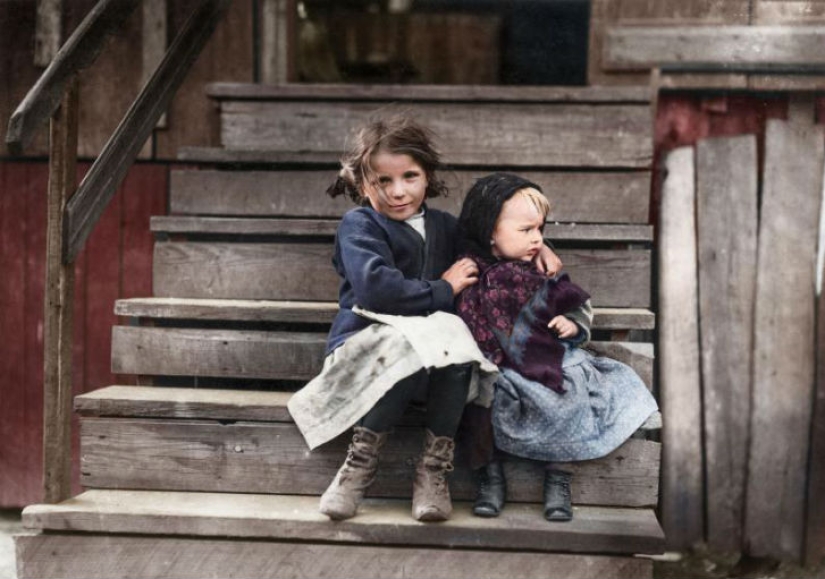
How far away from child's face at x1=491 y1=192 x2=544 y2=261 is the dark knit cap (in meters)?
0.02

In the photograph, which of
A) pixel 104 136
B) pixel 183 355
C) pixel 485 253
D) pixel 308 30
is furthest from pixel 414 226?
pixel 308 30

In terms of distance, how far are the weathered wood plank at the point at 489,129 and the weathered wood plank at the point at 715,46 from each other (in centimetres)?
34

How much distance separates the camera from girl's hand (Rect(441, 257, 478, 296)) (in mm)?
2676

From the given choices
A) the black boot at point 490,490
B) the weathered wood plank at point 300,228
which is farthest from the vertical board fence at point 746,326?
the black boot at point 490,490

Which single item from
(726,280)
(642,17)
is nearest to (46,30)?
(642,17)

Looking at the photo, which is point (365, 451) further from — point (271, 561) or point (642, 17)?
point (642, 17)

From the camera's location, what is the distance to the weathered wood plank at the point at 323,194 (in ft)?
11.4

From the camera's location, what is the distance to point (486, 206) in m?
2.71

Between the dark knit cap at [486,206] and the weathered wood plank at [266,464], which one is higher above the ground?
the dark knit cap at [486,206]

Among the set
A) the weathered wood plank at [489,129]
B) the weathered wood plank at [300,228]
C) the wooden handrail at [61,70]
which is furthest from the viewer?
the weathered wood plank at [489,129]

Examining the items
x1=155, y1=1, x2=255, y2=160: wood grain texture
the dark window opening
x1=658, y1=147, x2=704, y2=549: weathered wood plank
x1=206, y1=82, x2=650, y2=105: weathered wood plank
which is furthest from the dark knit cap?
the dark window opening

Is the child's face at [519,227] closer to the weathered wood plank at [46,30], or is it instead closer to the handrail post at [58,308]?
the handrail post at [58,308]

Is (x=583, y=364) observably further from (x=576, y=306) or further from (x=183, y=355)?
(x=183, y=355)

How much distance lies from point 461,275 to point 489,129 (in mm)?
1151
